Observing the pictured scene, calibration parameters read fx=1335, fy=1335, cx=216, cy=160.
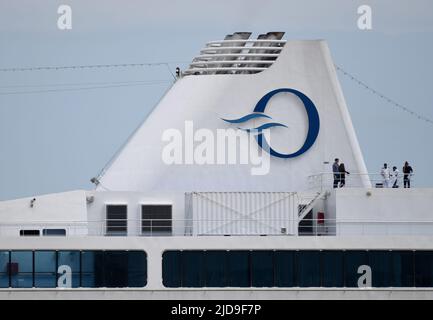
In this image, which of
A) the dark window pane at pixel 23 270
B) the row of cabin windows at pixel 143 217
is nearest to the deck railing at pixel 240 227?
the row of cabin windows at pixel 143 217

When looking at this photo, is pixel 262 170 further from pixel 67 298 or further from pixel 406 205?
pixel 67 298

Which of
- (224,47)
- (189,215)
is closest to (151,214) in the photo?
(189,215)

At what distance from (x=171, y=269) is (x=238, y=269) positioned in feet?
7.97

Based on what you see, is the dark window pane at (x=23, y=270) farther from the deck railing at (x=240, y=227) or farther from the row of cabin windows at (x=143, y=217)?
the row of cabin windows at (x=143, y=217)

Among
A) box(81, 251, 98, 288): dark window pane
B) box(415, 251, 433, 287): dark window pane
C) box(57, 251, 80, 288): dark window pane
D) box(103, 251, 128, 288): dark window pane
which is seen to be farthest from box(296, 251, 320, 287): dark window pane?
box(57, 251, 80, 288): dark window pane

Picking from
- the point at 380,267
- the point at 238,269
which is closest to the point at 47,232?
the point at 238,269

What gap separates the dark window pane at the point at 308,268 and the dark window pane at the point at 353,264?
1051 millimetres

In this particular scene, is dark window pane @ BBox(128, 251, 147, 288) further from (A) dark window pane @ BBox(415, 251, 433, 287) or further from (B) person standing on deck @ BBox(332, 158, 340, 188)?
(A) dark window pane @ BBox(415, 251, 433, 287)

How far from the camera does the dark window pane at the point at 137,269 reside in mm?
47938

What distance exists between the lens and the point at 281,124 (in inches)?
2098

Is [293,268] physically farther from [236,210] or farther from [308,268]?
[236,210]

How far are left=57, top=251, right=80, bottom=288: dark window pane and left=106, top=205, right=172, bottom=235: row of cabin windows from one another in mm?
2730

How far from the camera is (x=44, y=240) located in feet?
158
